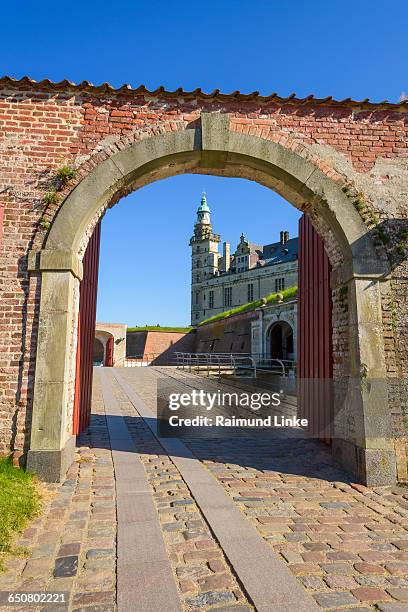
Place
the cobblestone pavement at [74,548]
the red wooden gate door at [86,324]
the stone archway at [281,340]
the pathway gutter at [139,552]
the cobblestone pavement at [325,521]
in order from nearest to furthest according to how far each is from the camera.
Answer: the pathway gutter at [139,552] < the cobblestone pavement at [74,548] < the cobblestone pavement at [325,521] < the red wooden gate door at [86,324] < the stone archway at [281,340]

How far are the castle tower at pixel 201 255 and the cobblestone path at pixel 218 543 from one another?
5989cm

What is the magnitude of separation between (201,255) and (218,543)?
68580mm

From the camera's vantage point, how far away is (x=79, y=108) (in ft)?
18.2

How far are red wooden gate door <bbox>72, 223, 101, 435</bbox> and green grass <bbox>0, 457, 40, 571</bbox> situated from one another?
6.06 feet

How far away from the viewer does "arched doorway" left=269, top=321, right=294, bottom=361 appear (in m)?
31.8

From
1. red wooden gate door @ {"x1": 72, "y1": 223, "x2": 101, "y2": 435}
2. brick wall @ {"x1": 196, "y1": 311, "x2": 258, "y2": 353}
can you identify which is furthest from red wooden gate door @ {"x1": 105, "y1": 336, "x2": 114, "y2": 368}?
red wooden gate door @ {"x1": 72, "y1": 223, "x2": 101, "y2": 435}

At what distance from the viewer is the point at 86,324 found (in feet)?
25.2

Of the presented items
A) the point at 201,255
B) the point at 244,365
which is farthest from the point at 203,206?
the point at 244,365

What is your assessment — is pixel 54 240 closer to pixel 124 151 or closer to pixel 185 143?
pixel 124 151

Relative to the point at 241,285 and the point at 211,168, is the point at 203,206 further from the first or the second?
the point at 211,168

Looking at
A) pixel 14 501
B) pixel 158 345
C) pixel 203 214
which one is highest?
pixel 203 214

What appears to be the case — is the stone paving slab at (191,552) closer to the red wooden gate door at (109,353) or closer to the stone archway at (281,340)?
the stone archway at (281,340)

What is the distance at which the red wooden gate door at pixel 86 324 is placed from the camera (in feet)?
22.7

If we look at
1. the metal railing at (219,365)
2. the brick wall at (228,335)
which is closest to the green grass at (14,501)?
the metal railing at (219,365)
